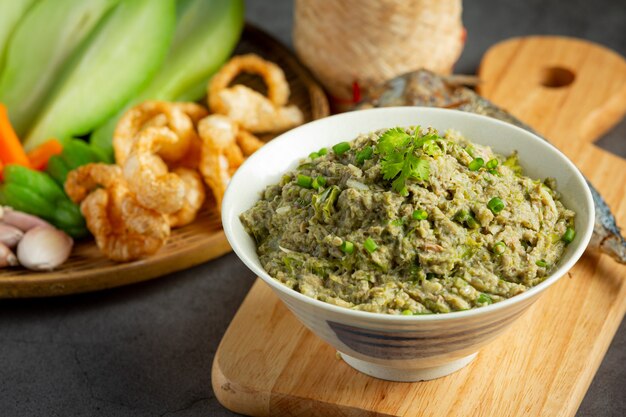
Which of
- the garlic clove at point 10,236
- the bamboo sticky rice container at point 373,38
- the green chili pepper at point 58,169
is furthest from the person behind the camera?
the bamboo sticky rice container at point 373,38

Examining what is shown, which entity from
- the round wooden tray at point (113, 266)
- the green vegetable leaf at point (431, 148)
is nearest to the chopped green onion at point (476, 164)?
the green vegetable leaf at point (431, 148)

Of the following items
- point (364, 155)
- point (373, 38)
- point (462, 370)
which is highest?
point (364, 155)

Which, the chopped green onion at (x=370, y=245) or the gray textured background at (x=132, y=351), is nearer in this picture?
the chopped green onion at (x=370, y=245)

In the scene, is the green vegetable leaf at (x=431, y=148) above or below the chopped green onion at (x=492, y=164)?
above

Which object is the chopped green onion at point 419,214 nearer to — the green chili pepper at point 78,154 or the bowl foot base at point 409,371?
the bowl foot base at point 409,371

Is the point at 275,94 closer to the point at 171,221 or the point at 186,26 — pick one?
the point at 186,26

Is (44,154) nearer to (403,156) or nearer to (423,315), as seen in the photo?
(403,156)

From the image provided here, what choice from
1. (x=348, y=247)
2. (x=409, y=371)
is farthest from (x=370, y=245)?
(x=409, y=371)
